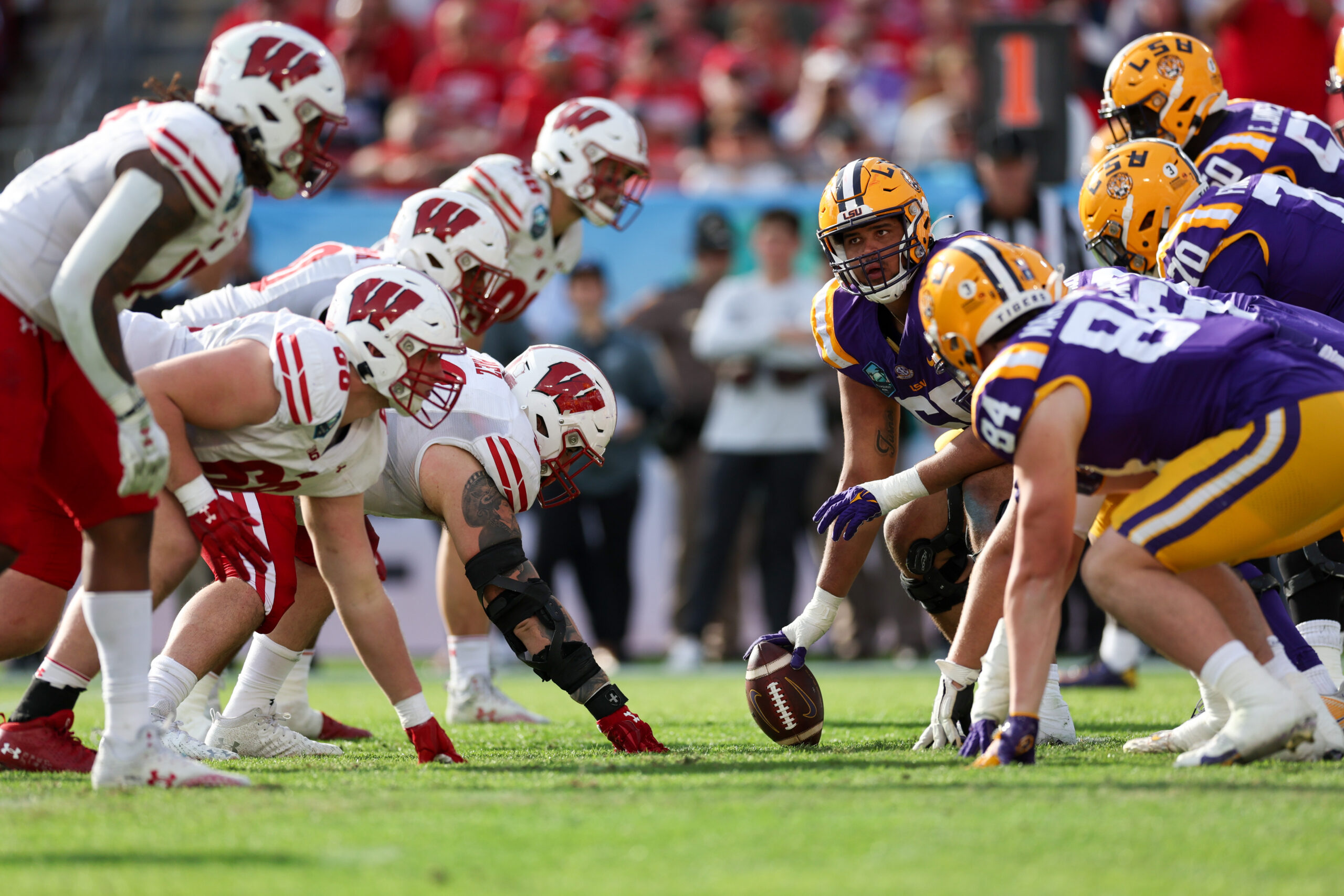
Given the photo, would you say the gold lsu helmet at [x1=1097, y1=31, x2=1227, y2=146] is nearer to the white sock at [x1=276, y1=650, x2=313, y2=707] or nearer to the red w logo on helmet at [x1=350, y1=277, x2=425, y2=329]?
the red w logo on helmet at [x1=350, y1=277, x2=425, y2=329]

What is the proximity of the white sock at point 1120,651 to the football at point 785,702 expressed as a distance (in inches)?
114

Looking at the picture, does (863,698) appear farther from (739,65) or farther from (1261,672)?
(739,65)

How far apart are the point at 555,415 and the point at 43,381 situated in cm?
198

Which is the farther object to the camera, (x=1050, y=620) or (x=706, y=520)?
(x=706, y=520)

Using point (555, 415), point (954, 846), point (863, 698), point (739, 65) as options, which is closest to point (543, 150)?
point (555, 415)

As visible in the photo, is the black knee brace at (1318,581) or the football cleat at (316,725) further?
the football cleat at (316,725)

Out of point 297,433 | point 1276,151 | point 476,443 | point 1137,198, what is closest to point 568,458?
point 476,443

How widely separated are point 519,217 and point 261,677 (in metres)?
2.37

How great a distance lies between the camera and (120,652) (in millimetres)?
4148

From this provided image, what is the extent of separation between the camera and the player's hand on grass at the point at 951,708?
16.4 feet

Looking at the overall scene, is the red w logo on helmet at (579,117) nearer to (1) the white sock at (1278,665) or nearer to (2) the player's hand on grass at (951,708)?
(2) the player's hand on grass at (951,708)

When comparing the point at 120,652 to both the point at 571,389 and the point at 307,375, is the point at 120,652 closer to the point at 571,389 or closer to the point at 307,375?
the point at 307,375

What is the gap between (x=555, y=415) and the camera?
5.65m

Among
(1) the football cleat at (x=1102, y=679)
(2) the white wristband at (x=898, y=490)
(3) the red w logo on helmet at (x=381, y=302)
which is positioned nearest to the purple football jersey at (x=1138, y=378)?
(2) the white wristband at (x=898, y=490)
